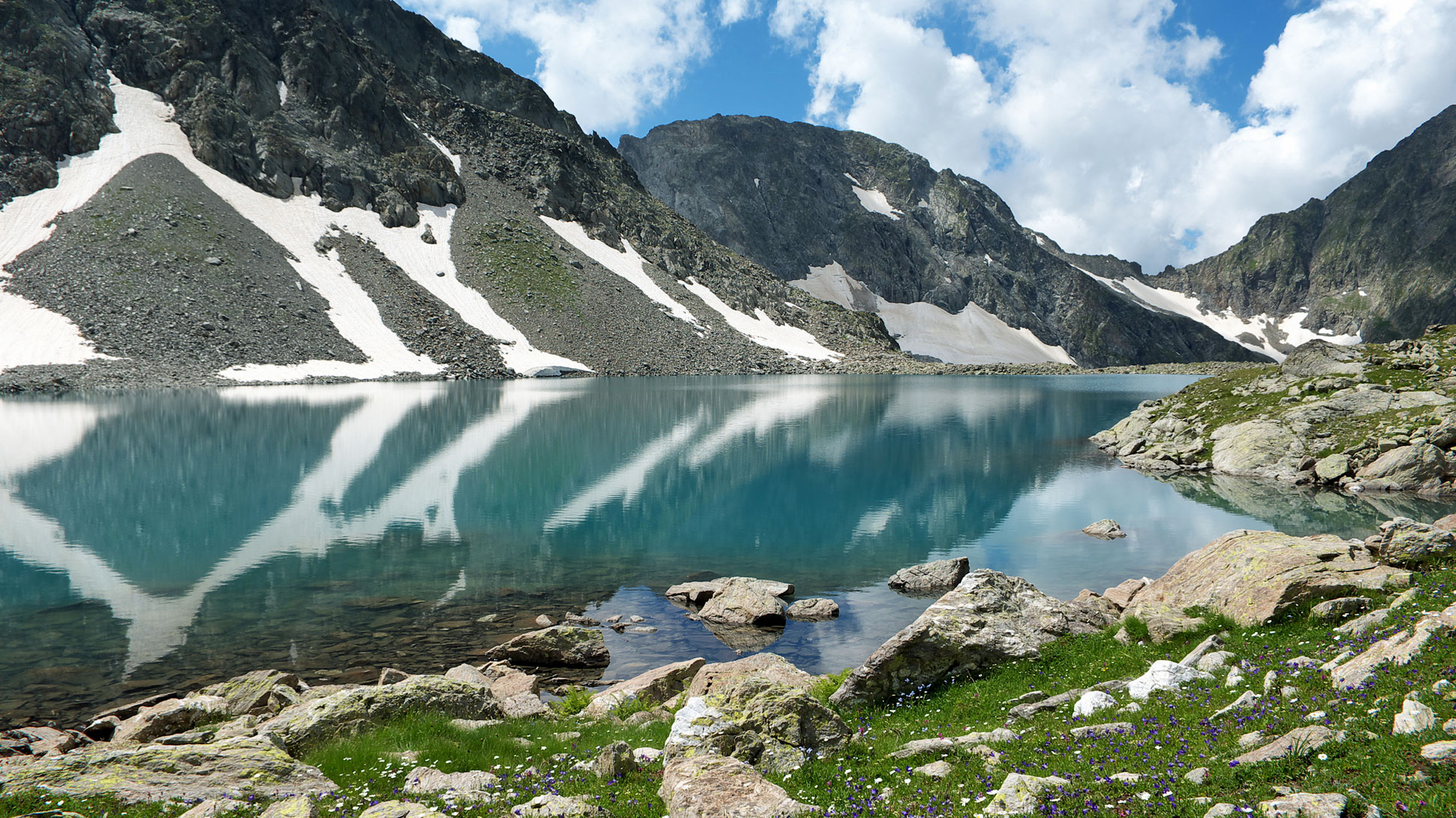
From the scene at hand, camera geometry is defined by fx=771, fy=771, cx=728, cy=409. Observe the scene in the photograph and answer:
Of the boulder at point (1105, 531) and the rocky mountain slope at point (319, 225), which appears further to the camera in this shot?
the rocky mountain slope at point (319, 225)

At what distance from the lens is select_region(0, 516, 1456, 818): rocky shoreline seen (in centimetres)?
812

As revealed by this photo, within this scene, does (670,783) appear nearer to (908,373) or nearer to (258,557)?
(258,557)

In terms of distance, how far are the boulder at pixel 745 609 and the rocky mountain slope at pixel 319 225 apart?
9775 centimetres

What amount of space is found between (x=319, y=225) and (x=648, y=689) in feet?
485

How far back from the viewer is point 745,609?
810 inches

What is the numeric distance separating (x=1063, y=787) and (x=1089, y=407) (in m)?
89.0

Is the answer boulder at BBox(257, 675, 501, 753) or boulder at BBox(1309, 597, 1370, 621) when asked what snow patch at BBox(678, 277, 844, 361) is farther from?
boulder at BBox(257, 675, 501, 753)

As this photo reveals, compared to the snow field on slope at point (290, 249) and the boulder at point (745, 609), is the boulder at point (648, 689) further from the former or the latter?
the snow field on slope at point (290, 249)

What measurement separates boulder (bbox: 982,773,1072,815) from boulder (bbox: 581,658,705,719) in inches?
315

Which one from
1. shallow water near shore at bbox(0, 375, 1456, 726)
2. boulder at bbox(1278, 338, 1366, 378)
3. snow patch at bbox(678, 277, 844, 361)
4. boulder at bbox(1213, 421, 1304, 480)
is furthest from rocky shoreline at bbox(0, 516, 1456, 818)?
snow patch at bbox(678, 277, 844, 361)

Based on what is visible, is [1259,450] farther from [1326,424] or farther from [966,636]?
[966,636]

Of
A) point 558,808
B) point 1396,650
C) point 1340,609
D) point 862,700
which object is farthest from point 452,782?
point 1340,609

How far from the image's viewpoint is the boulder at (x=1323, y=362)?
4650 cm

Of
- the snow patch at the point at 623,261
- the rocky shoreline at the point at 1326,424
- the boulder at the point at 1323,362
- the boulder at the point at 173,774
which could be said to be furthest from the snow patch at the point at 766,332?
the boulder at the point at 173,774
